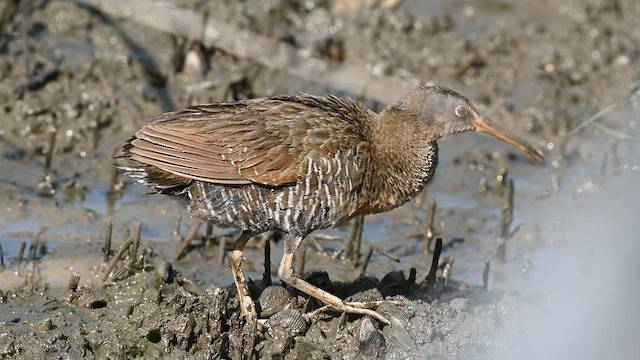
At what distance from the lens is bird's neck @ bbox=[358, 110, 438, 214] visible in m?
5.68

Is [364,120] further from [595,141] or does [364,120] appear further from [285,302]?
[595,141]

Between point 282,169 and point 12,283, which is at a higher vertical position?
point 282,169

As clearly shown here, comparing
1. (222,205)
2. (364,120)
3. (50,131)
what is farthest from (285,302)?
(50,131)

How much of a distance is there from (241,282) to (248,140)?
2.38 ft

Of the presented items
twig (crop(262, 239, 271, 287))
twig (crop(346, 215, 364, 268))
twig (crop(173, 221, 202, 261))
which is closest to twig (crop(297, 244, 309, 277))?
twig (crop(346, 215, 364, 268))

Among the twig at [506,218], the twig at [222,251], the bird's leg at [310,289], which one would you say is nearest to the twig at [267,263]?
the bird's leg at [310,289]

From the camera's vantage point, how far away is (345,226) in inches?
301

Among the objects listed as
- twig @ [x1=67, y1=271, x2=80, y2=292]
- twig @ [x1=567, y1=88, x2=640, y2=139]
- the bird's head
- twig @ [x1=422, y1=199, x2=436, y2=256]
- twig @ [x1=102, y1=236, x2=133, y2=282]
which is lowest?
twig @ [x1=67, y1=271, x2=80, y2=292]

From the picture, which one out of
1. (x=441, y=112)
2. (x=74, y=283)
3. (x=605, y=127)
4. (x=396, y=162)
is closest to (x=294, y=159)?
(x=396, y=162)

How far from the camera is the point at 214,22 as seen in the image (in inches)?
358

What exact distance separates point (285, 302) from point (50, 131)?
3.25 meters

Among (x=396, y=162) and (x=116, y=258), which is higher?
(x=396, y=162)

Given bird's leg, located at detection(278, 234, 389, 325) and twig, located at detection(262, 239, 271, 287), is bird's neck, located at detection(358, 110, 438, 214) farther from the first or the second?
twig, located at detection(262, 239, 271, 287)

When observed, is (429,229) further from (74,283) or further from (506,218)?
(74,283)
